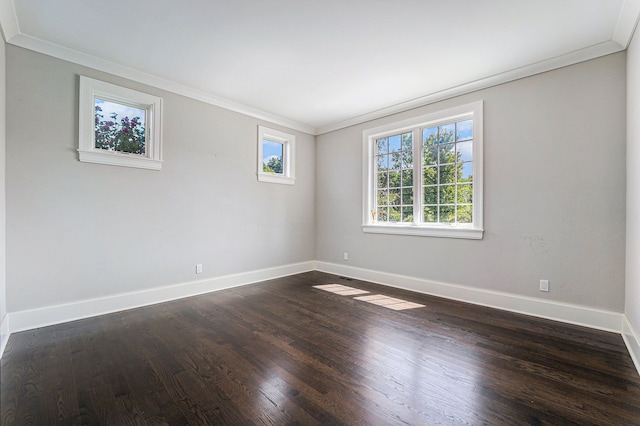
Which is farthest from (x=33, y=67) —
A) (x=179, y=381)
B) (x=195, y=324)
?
(x=179, y=381)

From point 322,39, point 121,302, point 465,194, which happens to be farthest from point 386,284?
point 121,302

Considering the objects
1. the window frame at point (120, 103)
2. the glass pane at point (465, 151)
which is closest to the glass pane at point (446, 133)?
the glass pane at point (465, 151)

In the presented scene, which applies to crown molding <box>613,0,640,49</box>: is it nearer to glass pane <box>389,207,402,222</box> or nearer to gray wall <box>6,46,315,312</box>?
glass pane <box>389,207,402,222</box>

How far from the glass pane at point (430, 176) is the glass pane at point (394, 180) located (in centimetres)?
44

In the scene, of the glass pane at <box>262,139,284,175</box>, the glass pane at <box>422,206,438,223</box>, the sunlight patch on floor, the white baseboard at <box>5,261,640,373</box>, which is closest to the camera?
the white baseboard at <box>5,261,640,373</box>

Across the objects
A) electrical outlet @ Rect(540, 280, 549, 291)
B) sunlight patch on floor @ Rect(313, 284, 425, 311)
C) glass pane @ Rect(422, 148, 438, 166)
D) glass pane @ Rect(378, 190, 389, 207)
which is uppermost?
glass pane @ Rect(422, 148, 438, 166)

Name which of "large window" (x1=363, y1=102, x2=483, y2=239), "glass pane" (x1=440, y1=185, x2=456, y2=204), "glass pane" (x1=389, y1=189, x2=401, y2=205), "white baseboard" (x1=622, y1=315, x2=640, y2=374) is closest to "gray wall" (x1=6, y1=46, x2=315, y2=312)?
"large window" (x1=363, y1=102, x2=483, y2=239)

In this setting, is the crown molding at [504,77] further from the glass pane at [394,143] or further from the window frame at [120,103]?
the window frame at [120,103]

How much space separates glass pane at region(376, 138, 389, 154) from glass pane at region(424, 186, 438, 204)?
100 centimetres

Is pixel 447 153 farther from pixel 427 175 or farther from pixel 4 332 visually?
pixel 4 332

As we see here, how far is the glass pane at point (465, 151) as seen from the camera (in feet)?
12.0

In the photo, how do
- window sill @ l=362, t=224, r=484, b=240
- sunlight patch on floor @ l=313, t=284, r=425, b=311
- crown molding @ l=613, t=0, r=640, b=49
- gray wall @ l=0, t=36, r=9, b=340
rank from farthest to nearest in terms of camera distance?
1. window sill @ l=362, t=224, r=484, b=240
2. sunlight patch on floor @ l=313, t=284, r=425, b=311
3. gray wall @ l=0, t=36, r=9, b=340
4. crown molding @ l=613, t=0, r=640, b=49

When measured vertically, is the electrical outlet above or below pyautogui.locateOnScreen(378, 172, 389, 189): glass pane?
below

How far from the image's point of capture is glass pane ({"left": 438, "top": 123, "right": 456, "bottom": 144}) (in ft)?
12.7
